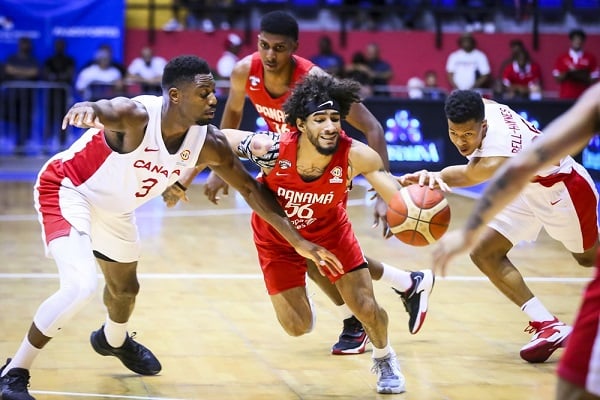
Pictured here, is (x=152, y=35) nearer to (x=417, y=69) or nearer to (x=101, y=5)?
(x=101, y=5)

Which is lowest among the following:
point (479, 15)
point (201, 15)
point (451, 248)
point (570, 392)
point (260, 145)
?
point (201, 15)

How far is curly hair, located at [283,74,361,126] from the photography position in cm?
575

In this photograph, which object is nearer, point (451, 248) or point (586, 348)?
point (586, 348)

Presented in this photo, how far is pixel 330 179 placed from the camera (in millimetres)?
5777

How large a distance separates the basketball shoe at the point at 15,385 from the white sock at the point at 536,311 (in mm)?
3270

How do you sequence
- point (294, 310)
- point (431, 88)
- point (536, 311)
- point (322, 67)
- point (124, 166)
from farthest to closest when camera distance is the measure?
point (431, 88) < point (322, 67) < point (536, 311) < point (294, 310) < point (124, 166)

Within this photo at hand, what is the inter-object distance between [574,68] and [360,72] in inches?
150

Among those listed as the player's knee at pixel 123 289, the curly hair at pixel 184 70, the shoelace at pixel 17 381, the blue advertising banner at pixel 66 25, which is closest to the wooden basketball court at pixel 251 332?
the shoelace at pixel 17 381

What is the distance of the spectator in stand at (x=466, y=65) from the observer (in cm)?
1830

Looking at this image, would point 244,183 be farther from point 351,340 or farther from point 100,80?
point 100,80

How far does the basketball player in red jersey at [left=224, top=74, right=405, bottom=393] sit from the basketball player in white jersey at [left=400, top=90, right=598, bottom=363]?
50 cm

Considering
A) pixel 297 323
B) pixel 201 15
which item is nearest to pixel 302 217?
pixel 297 323

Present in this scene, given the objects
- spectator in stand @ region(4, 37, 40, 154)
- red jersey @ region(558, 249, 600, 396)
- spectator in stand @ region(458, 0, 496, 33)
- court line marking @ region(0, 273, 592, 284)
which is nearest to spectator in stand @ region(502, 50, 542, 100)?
spectator in stand @ region(458, 0, 496, 33)

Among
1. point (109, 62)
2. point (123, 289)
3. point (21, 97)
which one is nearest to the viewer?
point (123, 289)
